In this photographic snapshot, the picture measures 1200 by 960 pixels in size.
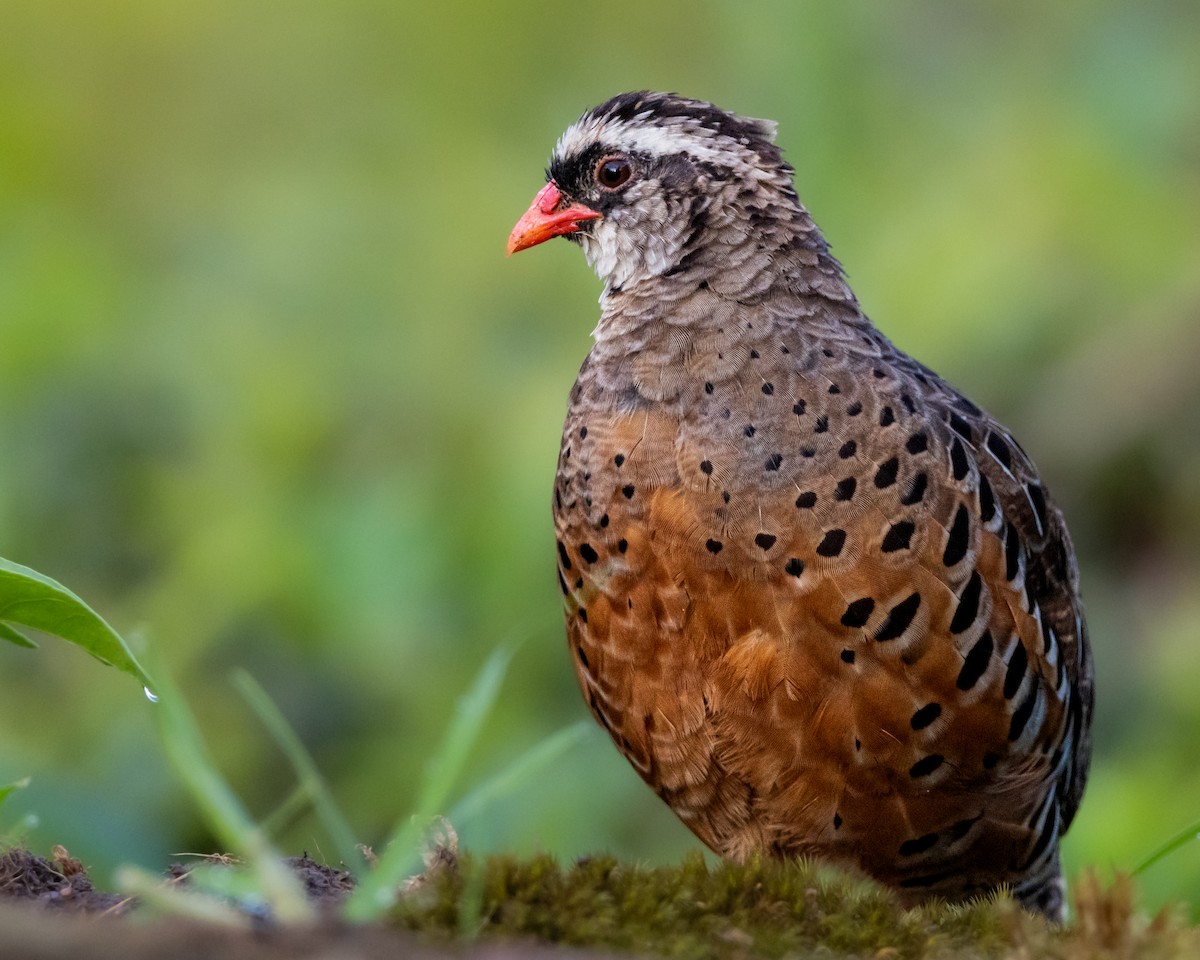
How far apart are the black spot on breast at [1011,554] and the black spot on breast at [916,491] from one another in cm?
38

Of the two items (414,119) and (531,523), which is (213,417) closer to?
(531,523)

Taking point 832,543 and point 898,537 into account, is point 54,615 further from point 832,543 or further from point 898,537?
point 898,537

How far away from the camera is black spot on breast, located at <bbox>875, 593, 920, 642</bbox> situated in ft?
12.6

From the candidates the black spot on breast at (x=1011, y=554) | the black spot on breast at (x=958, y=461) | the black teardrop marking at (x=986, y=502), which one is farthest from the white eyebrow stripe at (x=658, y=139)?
the black spot on breast at (x=1011, y=554)

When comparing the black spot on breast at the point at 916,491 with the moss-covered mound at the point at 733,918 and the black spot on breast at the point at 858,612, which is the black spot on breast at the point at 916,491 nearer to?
the black spot on breast at the point at 858,612

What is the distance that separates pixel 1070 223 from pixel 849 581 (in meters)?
4.49

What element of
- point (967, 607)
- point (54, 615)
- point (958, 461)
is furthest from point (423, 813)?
point (958, 461)

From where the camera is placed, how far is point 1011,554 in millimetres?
4242

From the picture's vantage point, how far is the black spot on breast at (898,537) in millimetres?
3863

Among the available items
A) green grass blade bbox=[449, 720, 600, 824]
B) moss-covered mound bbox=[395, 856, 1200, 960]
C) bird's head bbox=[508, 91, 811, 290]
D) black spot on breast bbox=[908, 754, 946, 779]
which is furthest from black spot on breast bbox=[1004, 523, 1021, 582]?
green grass blade bbox=[449, 720, 600, 824]

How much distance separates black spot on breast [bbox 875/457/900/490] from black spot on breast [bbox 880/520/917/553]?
0.34ft

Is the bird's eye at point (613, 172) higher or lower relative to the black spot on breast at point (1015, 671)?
higher

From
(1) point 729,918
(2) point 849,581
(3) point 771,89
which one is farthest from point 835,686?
(3) point 771,89

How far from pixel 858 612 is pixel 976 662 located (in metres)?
0.40
